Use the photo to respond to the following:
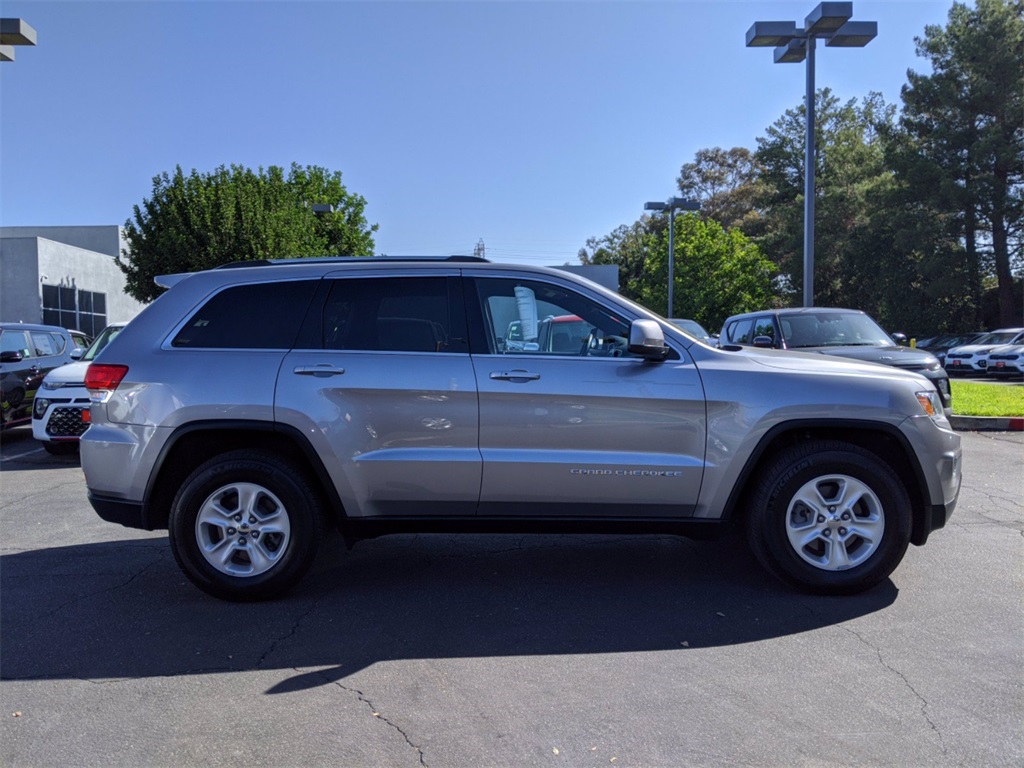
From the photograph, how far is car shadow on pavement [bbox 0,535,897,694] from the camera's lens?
3.95 meters

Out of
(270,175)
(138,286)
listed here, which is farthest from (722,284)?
(138,286)

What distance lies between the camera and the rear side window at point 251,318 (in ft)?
15.6

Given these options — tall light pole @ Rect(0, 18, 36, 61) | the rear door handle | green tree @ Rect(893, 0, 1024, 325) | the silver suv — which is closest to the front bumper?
the silver suv

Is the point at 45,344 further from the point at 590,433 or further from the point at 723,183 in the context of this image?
the point at 723,183

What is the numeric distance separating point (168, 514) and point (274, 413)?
0.92 meters

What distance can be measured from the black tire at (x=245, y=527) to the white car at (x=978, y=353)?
25276 millimetres

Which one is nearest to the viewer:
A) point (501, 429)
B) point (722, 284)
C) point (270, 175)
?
point (501, 429)

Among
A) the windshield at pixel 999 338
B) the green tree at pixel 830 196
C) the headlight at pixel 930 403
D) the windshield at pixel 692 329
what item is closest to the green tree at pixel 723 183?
the green tree at pixel 830 196

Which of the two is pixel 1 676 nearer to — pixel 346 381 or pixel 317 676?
pixel 317 676

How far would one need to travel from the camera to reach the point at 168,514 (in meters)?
4.78

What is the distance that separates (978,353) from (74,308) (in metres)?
32.8

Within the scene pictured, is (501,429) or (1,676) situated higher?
(501,429)

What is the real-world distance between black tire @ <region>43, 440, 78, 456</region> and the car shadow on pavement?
476 cm

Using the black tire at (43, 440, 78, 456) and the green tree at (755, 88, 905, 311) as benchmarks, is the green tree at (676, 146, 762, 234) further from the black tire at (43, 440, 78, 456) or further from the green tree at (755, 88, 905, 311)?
the black tire at (43, 440, 78, 456)
